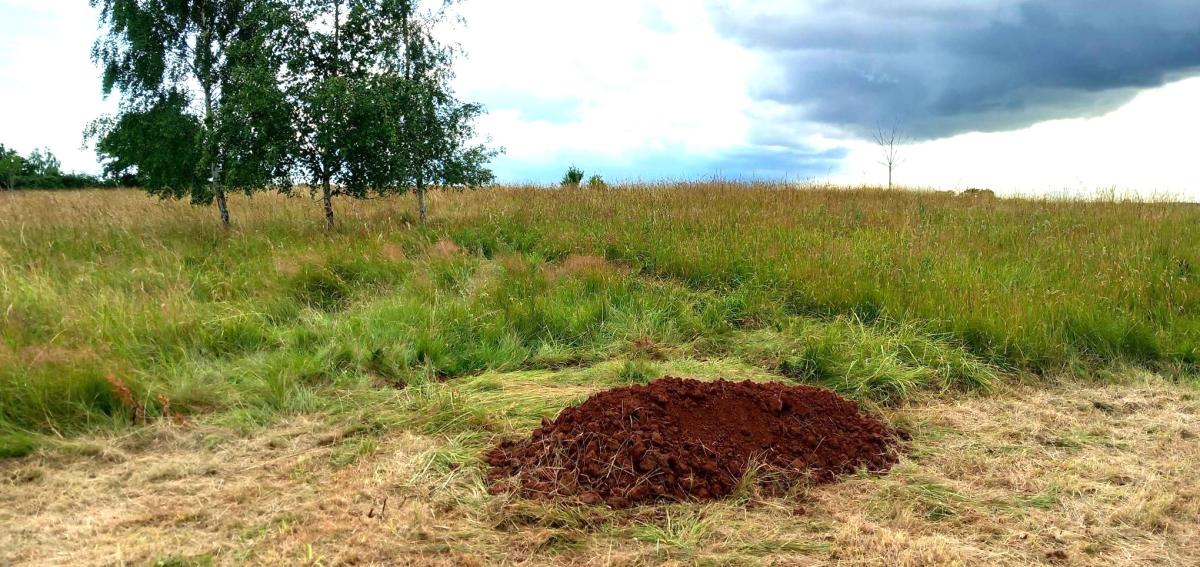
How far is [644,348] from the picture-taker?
20.6ft

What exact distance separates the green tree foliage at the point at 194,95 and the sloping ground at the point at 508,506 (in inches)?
279

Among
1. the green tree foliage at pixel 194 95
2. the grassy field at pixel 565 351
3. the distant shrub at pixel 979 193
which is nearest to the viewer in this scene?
the grassy field at pixel 565 351

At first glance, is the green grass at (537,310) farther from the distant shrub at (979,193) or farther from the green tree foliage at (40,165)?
the green tree foliage at (40,165)

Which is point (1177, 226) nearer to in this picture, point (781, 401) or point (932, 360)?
point (932, 360)

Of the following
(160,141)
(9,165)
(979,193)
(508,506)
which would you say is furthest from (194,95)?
(9,165)

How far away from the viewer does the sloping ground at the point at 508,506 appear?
10.5ft

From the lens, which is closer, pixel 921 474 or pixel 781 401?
pixel 921 474

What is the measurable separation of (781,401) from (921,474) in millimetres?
866

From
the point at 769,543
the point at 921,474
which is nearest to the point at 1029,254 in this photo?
the point at 921,474

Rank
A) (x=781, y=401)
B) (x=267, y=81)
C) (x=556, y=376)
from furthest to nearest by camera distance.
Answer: (x=267, y=81) → (x=556, y=376) → (x=781, y=401)

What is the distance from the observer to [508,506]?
348 cm

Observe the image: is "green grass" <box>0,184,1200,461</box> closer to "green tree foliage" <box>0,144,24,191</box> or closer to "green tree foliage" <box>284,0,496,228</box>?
"green tree foliage" <box>284,0,496,228</box>

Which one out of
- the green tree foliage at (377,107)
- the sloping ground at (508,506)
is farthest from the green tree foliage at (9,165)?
the sloping ground at (508,506)

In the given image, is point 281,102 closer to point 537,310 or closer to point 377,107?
point 377,107
